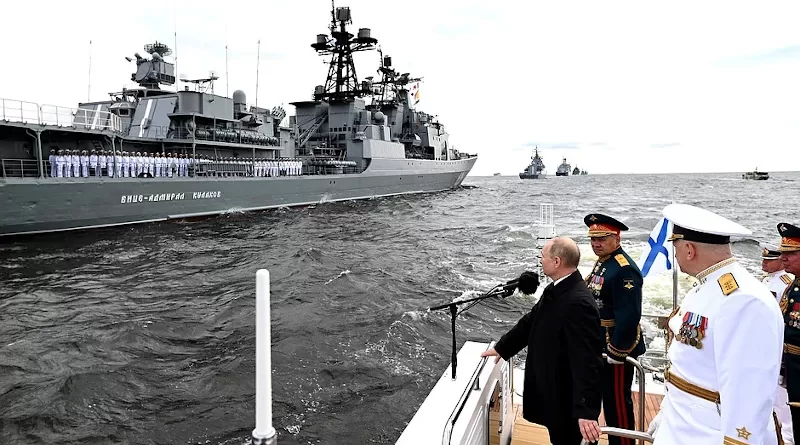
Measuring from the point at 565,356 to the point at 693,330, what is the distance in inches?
26.8

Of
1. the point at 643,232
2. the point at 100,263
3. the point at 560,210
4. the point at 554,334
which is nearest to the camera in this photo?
the point at 554,334

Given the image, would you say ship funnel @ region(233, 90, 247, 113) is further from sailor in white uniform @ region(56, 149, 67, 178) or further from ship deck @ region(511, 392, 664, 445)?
ship deck @ region(511, 392, 664, 445)

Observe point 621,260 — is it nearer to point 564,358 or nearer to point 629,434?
point 564,358

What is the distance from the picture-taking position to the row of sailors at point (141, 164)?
1645 centimetres

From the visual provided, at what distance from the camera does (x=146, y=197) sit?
1864 centimetres

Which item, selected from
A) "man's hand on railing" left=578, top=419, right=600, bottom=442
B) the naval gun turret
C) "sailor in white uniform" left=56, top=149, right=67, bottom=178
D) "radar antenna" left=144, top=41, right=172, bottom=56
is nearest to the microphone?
"man's hand on railing" left=578, top=419, right=600, bottom=442

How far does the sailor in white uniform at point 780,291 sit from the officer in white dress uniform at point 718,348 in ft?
4.32

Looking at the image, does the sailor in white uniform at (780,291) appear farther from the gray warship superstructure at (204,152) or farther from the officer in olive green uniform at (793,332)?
the gray warship superstructure at (204,152)

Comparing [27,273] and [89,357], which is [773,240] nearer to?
[89,357]

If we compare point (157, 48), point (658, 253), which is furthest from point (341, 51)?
point (658, 253)

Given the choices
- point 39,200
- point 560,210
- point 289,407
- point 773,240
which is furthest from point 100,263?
point 560,210

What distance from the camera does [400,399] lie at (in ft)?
17.2

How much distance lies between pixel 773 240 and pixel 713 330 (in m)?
19.2

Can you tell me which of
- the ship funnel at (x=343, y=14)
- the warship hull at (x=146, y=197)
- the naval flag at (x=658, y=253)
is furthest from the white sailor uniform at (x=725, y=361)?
the ship funnel at (x=343, y=14)
